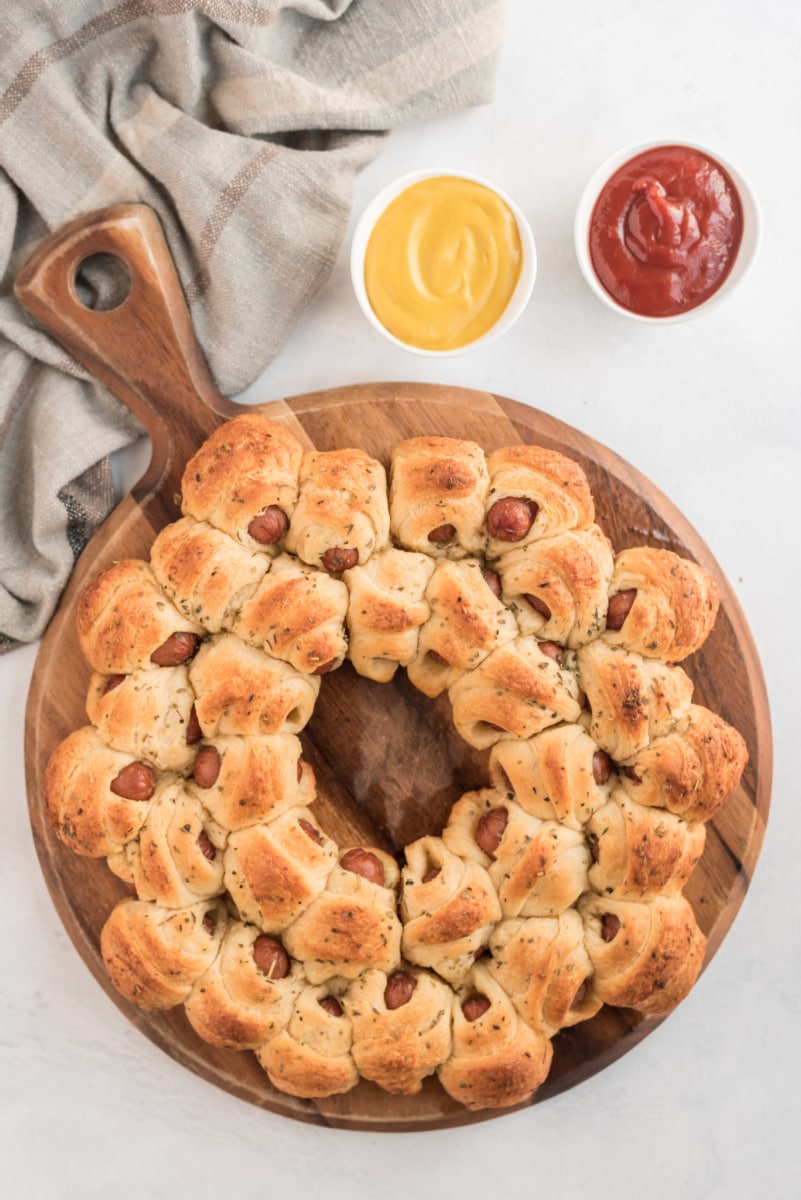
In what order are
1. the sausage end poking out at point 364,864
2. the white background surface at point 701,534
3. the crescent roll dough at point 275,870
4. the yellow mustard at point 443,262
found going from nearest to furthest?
the crescent roll dough at point 275,870
the sausage end poking out at point 364,864
the yellow mustard at point 443,262
the white background surface at point 701,534

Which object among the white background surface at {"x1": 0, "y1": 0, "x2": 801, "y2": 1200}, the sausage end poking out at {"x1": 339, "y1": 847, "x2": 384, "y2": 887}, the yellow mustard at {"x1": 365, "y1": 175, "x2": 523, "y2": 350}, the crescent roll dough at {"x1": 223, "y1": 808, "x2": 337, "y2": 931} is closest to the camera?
the crescent roll dough at {"x1": 223, "y1": 808, "x2": 337, "y2": 931}

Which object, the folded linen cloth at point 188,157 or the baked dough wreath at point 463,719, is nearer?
the baked dough wreath at point 463,719

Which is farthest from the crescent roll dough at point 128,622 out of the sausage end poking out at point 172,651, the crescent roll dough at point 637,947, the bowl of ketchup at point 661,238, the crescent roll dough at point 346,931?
the bowl of ketchup at point 661,238

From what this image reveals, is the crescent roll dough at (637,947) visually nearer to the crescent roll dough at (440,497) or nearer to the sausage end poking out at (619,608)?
the sausage end poking out at (619,608)

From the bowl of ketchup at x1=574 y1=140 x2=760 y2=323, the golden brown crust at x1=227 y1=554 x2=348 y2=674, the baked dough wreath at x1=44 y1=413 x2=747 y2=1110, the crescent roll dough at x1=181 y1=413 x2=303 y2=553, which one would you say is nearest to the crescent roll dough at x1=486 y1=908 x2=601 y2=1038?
the baked dough wreath at x1=44 y1=413 x2=747 y2=1110

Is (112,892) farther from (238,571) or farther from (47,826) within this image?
(238,571)

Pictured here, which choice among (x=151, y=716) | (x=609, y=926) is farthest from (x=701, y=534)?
(x=151, y=716)

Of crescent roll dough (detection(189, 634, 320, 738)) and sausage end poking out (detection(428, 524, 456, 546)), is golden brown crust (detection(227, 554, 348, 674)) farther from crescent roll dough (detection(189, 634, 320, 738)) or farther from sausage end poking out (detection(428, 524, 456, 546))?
sausage end poking out (detection(428, 524, 456, 546))
